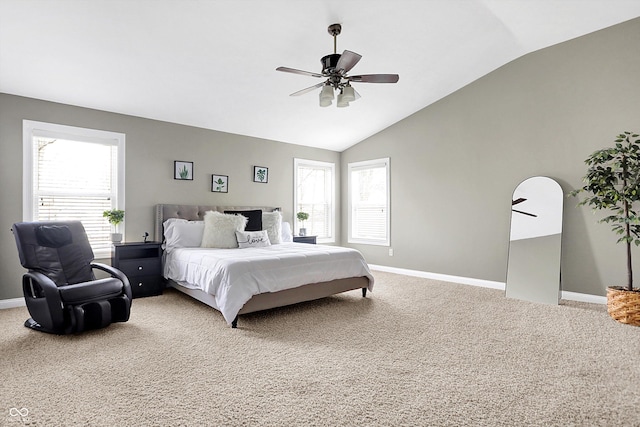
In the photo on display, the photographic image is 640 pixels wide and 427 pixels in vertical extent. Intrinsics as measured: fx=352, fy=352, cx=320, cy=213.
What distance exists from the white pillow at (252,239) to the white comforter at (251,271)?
25cm

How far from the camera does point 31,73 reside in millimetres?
3674

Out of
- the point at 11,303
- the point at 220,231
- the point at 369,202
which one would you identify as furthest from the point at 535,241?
the point at 11,303

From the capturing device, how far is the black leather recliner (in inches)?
119

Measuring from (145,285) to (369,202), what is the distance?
4.09m

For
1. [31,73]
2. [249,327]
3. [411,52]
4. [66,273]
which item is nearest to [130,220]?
[66,273]

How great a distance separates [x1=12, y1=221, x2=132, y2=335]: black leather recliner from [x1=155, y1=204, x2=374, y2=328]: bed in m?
0.78

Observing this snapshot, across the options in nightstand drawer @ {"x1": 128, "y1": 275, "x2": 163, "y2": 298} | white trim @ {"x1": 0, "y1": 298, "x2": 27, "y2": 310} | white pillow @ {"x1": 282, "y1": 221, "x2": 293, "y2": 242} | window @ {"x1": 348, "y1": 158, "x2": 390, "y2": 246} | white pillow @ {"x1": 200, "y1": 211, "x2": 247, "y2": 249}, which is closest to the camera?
white trim @ {"x1": 0, "y1": 298, "x2": 27, "y2": 310}

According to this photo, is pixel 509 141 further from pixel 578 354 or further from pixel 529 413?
pixel 529 413

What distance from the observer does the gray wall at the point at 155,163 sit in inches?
156

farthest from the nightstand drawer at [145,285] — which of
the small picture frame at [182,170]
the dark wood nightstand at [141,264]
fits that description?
the small picture frame at [182,170]

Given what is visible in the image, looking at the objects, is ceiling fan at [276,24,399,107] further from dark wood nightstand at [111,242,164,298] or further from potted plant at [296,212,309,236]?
potted plant at [296,212,309,236]

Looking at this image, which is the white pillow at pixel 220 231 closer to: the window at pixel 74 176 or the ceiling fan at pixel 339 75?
the window at pixel 74 176

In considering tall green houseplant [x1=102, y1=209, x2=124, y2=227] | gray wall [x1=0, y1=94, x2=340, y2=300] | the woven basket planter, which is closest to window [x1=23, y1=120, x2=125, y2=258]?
gray wall [x1=0, y1=94, x2=340, y2=300]

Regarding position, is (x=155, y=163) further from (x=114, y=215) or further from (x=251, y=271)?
(x=251, y=271)
